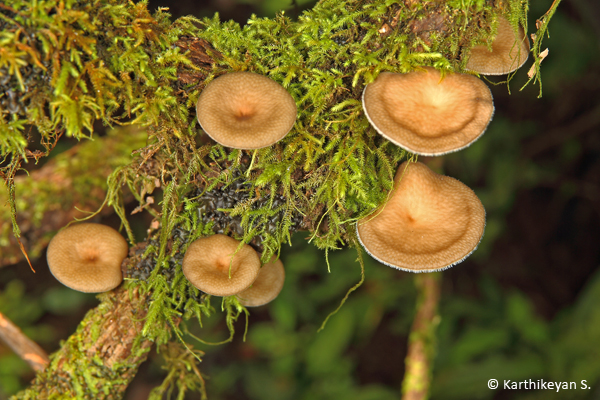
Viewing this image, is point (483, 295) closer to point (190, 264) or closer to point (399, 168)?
point (399, 168)

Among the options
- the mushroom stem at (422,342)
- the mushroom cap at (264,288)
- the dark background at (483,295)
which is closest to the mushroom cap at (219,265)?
the mushroom cap at (264,288)

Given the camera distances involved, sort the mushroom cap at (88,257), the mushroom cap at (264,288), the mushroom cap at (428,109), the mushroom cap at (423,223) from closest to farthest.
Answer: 1. the mushroom cap at (428,109)
2. the mushroom cap at (423,223)
3. the mushroom cap at (88,257)
4. the mushroom cap at (264,288)

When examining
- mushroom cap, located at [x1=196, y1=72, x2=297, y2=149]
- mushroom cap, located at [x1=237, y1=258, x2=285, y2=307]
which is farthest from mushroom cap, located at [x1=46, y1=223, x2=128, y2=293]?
mushroom cap, located at [x1=196, y1=72, x2=297, y2=149]

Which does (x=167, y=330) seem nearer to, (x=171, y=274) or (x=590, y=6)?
(x=171, y=274)

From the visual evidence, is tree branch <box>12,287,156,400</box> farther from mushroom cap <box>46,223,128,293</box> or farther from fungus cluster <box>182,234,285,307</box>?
fungus cluster <box>182,234,285,307</box>

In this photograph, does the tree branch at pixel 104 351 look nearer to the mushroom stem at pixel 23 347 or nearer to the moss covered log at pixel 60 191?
the mushroom stem at pixel 23 347

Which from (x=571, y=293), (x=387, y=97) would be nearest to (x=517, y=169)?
(x=571, y=293)
